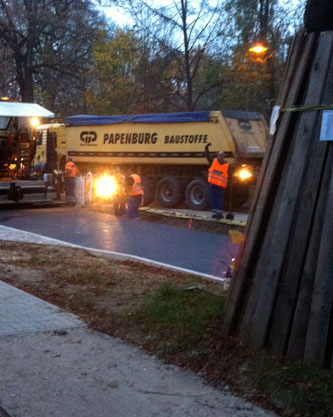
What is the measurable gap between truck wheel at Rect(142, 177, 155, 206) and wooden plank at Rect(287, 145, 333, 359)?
1903 cm

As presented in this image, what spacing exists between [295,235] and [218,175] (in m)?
13.2

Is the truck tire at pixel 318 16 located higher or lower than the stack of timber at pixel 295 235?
higher

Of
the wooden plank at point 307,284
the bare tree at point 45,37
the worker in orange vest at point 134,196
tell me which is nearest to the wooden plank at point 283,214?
the wooden plank at point 307,284

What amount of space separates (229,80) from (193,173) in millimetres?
6161

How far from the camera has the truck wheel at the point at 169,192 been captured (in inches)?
900

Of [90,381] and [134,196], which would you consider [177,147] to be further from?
[90,381]

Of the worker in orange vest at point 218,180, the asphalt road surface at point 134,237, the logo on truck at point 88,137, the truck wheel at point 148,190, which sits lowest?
the asphalt road surface at point 134,237

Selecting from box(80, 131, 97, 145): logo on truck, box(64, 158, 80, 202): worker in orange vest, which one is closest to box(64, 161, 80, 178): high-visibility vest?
box(64, 158, 80, 202): worker in orange vest

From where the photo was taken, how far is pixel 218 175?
18109 mm

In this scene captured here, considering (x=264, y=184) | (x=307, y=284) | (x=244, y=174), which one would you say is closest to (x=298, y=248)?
(x=307, y=284)

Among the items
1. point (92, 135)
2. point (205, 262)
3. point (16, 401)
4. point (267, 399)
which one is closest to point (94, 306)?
point (16, 401)

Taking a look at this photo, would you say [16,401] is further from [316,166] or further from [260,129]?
[260,129]

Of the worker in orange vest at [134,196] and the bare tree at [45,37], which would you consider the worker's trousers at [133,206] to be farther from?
the bare tree at [45,37]

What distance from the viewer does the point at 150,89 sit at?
2928 centimetres
